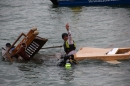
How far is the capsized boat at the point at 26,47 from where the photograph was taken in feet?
48.2

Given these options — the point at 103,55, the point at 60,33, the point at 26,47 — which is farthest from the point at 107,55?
the point at 60,33

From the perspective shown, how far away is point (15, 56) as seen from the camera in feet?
49.1

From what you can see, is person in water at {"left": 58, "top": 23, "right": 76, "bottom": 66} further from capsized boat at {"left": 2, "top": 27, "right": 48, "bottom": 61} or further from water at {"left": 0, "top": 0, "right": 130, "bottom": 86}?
capsized boat at {"left": 2, "top": 27, "right": 48, "bottom": 61}

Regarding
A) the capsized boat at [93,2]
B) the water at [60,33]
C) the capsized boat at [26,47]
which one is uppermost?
the capsized boat at [26,47]

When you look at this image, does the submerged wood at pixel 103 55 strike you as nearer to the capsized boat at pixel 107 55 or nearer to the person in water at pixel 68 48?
the capsized boat at pixel 107 55

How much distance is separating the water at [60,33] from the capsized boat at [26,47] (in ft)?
1.08

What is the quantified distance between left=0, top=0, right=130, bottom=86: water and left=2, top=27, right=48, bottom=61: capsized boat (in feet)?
1.08

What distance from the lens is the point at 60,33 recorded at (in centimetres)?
2058

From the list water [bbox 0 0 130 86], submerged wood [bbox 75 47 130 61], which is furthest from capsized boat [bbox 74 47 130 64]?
water [bbox 0 0 130 86]

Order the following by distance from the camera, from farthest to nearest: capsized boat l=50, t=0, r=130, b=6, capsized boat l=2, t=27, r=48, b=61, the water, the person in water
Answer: capsized boat l=50, t=0, r=130, b=6 < capsized boat l=2, t=27, r=48, b=61 < the person in water < the water

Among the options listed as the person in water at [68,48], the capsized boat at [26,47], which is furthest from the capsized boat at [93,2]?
the person in water at [68,48]

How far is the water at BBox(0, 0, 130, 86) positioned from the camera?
1315cm

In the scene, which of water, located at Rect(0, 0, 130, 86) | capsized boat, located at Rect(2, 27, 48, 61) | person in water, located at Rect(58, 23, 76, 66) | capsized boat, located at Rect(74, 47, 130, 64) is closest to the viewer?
water, located at Rect(0, 0, 130, 86)

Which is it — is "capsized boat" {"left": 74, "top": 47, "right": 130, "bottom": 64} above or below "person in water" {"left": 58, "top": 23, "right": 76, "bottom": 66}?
below
